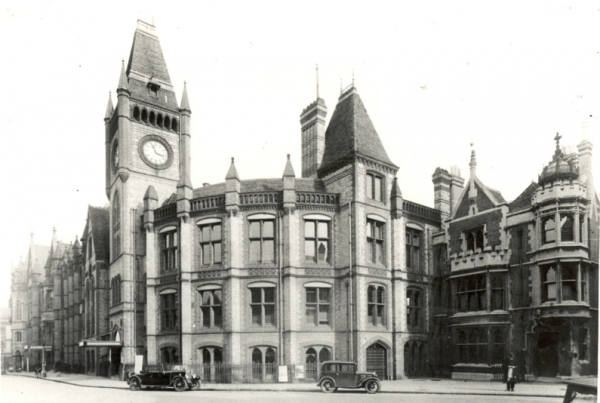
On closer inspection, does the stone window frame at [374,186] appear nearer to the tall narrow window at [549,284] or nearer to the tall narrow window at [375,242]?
the tall narrow window at [375,242]

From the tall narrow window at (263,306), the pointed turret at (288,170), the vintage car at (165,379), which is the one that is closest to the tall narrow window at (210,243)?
the tall narrow window at (263,306)

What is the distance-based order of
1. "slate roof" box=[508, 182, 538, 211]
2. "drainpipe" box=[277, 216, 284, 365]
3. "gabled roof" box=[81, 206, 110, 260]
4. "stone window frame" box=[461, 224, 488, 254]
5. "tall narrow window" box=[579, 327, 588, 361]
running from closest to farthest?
"tall narrow window" box=[579, 327, 588, 361], "slate roof" box=[508, 182, 538, 211], "drainpipe" box=[277, 216, 284, 365], "stone window frame" box=[461, 224, 488, 254], "gabled roof" box=[81, 206, 110, 260]

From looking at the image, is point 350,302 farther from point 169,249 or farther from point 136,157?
point 136,157

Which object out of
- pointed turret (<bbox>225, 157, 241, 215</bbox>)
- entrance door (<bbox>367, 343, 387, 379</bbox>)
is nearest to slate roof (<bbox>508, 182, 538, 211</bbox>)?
entrance door (<bbox>367, 343, 387, 379</bbox>)

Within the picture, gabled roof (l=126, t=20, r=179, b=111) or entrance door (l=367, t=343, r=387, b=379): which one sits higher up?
gabled roof (l=126, t=20, r=179, b=111)

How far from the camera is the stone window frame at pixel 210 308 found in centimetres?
2975

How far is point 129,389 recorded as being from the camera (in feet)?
84.7

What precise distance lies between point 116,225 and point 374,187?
63.5ft

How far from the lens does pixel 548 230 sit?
2617 centimetres

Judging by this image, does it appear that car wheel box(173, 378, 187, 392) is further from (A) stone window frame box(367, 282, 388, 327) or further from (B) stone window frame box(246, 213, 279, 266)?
(A) stone window frame box(367, 282, 388, 327)

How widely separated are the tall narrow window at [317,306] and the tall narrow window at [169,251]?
26.3 feet

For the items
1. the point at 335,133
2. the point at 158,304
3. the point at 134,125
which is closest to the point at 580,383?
the point at 335,133

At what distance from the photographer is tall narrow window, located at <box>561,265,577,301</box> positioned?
24.5 meters

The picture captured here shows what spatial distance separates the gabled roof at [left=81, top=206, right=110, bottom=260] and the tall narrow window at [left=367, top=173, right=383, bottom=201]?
77.0 ft
